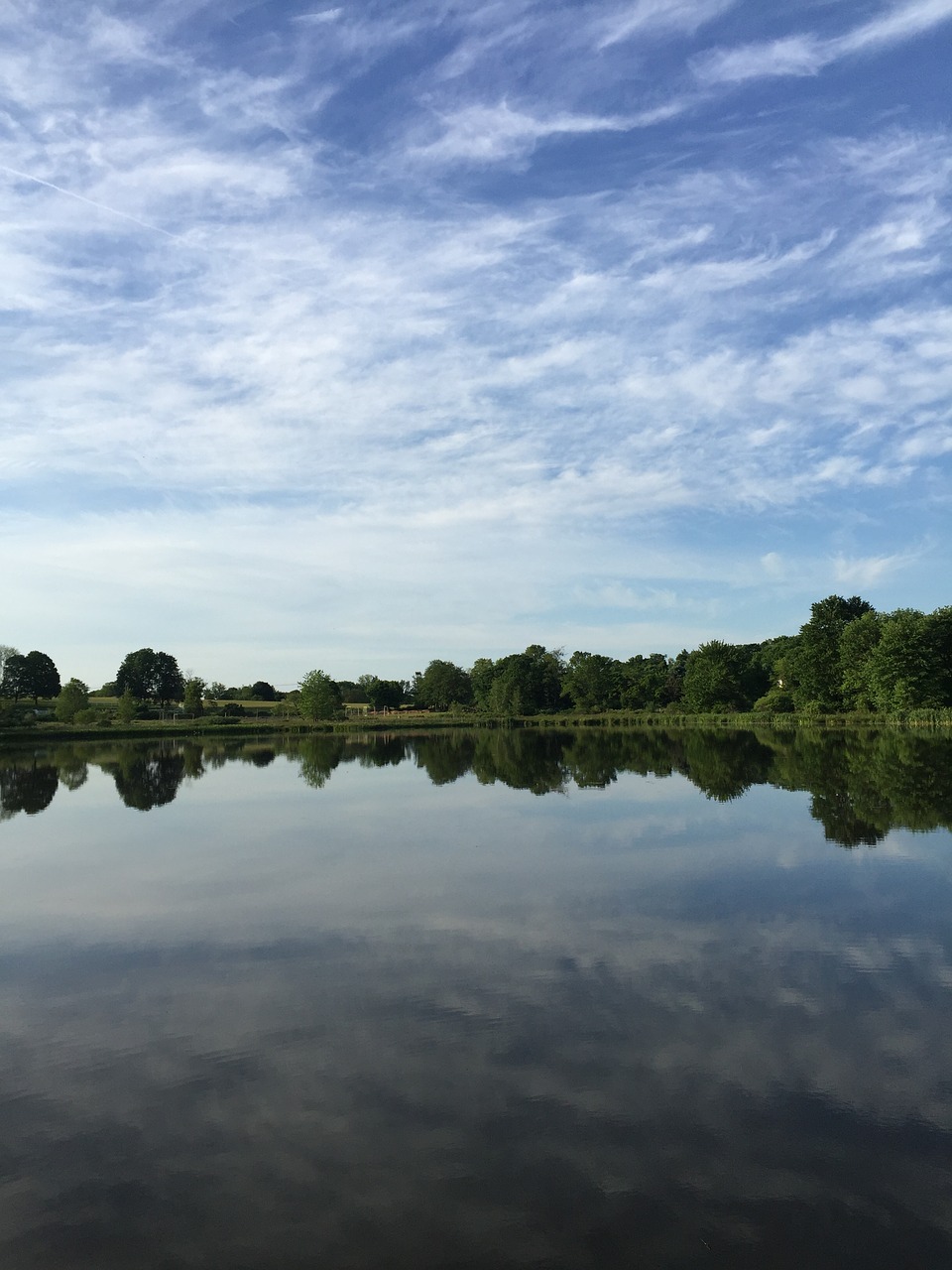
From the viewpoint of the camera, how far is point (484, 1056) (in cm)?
767

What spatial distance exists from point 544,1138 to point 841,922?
7.12 metres

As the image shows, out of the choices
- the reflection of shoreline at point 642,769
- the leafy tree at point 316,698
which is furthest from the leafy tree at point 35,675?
the reflection of shoreline at point 642,769

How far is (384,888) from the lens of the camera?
48.0 feet

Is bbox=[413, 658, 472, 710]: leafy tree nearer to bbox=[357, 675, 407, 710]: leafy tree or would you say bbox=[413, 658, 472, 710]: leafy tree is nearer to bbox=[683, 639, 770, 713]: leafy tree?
bbox=[357, 675, 407, 710]: leafy tree

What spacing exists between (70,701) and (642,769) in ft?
281

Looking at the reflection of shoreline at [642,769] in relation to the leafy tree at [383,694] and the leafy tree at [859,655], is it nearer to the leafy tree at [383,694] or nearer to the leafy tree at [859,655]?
the leafy tree at [859,655]

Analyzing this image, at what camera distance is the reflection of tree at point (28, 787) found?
95.4 feet

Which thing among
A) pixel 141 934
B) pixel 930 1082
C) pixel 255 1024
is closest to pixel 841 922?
pixel 930 1082

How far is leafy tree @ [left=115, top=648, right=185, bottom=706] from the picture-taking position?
502ft

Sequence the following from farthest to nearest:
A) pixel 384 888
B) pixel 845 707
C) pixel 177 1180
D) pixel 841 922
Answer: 1. pixel 845 707
2. pixel 384 888
3. pixel 841 922
4. pixel 177 1180

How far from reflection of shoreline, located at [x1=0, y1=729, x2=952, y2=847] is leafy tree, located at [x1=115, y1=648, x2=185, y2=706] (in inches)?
3637

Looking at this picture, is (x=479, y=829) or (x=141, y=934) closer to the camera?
(x=141, y=934)

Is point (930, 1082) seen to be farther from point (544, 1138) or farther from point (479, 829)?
point (479, 829)

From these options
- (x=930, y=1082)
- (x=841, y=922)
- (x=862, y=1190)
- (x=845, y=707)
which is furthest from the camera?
(x=845, y=707)
